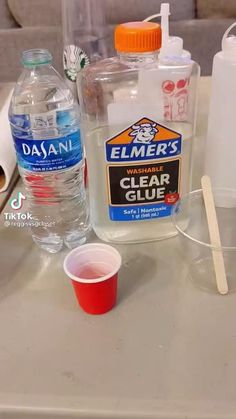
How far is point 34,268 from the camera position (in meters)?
0.63

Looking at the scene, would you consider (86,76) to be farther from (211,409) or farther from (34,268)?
(211,409)

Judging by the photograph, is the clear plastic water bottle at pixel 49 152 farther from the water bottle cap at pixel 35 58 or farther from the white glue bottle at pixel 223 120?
the white glue bottle at pixel 223 120

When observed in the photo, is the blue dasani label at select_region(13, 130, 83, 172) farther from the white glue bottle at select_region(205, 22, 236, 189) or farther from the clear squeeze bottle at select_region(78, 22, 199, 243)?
the white glue bottle at select_region(205, 22, 236, 189)

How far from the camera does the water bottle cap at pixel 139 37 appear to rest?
55cm

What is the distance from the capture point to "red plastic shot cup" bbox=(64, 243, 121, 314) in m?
0.53

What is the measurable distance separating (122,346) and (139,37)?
1.14 feet

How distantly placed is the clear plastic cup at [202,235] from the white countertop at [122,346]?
17 mm

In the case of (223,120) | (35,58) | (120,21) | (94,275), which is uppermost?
(35,58)

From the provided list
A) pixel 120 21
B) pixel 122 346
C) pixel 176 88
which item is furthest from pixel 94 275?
pixel 120 21

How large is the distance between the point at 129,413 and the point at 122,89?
39 cm

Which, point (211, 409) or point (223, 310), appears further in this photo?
point (223, 310)

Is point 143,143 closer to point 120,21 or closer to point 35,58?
point 35,58

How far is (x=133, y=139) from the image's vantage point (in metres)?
0.60

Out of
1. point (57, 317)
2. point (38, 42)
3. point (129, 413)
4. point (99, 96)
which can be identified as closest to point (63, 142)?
point (99, 96)
